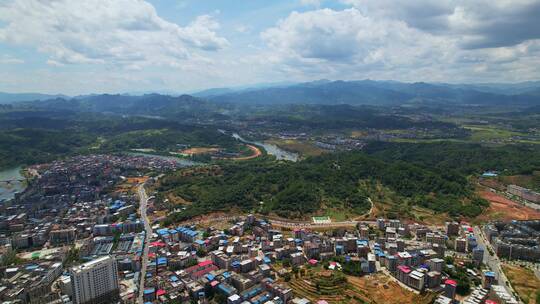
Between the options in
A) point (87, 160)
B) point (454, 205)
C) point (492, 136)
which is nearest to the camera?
point (454, 205)

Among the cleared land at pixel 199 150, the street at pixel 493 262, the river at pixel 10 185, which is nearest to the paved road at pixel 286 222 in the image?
the street at pixel 493 262

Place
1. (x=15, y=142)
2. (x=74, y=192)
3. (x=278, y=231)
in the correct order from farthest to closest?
(x=15, y=142) < (x=74, y=192) < (x=278, y=231)

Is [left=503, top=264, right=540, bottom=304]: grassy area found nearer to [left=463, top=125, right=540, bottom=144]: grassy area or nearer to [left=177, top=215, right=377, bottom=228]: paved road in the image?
[left=177, top=215, right=377, bottom=228]: paved road

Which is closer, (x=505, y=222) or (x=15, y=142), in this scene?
(x=505, y=222)

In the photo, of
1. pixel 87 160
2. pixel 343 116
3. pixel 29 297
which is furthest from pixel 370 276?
pixel 343 116

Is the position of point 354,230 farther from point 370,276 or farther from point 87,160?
point 87,160
